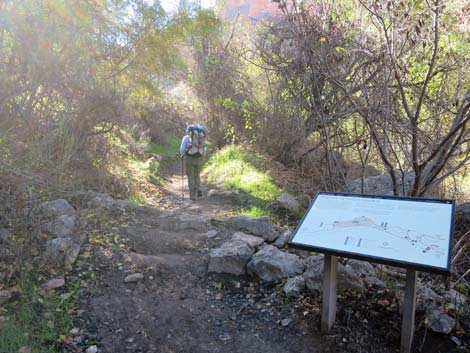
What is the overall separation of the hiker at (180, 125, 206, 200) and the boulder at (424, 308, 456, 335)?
20.0 ft

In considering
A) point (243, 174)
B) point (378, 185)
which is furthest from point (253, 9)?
point (378, 185)

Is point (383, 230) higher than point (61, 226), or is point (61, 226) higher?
point (383, 230)

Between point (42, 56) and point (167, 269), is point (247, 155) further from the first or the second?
point (167, 269)

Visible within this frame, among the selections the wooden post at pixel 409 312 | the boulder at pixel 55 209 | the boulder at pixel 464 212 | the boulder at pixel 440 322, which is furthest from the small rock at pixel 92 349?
the boulder at pixel 464 212

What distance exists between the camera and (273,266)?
4.09 meters

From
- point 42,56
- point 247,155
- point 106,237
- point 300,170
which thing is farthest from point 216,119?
point 106,237

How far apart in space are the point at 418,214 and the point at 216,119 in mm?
12234

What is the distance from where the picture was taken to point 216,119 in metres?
14.5

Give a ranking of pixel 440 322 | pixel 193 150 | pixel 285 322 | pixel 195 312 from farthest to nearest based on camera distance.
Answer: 1. pixel 193 150
2. pixel 195 312
3. pixel 285 322
4. pixel 440 322

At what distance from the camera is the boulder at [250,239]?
473 cm

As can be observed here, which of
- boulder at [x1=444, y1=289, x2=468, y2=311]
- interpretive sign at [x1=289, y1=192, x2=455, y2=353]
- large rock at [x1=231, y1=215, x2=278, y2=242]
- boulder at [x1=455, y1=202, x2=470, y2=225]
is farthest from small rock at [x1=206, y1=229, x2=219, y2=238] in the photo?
boulder at [x1=455, y1=202, x2=470, y2=225]

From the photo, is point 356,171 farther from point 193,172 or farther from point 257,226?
point 257,226

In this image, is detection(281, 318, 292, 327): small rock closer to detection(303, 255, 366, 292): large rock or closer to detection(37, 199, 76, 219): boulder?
detection(303, 255, 366, 292): large rock

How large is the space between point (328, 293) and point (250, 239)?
1893 millimetres
